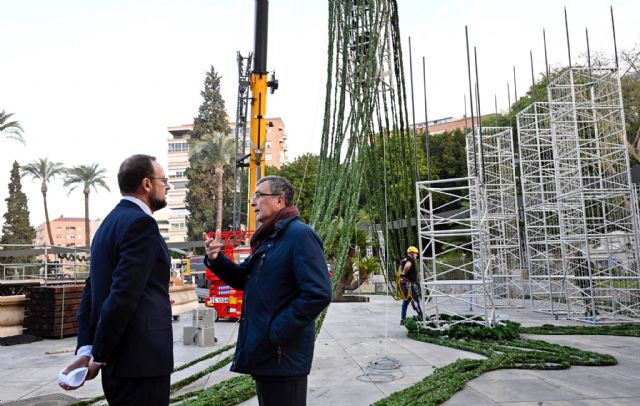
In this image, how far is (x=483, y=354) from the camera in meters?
6.54

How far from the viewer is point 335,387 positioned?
5.02 m

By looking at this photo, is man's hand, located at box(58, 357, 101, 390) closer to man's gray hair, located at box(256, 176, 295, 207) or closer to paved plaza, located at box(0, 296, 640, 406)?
man's gray hair, located at box(256, 176, 295, 207)

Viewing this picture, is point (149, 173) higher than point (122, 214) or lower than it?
higher

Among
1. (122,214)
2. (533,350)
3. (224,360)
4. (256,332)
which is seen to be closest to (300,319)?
(256,332)

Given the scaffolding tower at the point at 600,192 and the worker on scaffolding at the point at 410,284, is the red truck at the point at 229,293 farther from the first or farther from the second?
the scaffolding tower at the point at 600,192

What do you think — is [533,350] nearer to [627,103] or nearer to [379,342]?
[379,342]

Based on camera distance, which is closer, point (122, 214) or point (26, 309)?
point (122, 214)

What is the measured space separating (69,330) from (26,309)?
3.12 ft

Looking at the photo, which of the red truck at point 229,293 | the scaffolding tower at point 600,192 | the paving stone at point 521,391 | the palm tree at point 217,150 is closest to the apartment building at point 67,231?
the palm tree at point 217,150

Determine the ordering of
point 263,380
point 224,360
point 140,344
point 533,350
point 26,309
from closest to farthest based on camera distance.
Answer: point 140,344 → point 263,380 → point 224,360 → point 533,350 → point 26,309

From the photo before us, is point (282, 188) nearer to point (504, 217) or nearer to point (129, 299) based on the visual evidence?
point (129, 299)

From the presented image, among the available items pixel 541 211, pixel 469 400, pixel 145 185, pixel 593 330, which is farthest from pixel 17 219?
pixel 145 185

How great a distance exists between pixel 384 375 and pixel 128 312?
413 centimetres

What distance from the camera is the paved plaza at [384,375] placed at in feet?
15.0
